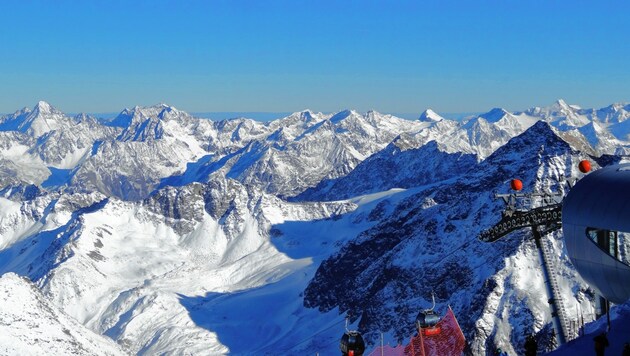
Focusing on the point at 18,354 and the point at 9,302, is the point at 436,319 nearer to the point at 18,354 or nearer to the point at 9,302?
the point at 18,354

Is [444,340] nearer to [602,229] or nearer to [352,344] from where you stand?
[352,344]

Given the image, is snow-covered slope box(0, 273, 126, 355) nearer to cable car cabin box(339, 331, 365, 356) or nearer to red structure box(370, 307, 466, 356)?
red structure box(370, 307, 466, 356)

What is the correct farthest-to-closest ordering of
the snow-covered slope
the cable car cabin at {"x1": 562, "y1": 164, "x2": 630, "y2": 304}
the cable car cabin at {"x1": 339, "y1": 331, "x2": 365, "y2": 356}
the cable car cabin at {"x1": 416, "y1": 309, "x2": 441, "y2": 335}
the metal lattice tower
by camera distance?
the snow-covered slope < the metal lattice tower < the cable car cabin at {"x1": 562, "y1": 164, "x2": 630, "y2": 304} < the cable car cabin at {"x1": 416, "y1": 309, "x2": 441, "y2": 335} < the cable car cabin at {"x1": 339, "y1": 331, "x2": 365, "y2": 356}

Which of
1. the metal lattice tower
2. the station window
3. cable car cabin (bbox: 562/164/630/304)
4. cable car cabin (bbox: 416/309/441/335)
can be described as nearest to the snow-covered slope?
the metal lattice tower

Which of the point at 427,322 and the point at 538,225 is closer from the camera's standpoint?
the point at 427,322

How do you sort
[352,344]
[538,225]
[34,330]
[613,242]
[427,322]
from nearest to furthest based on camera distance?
1. [352,344]
2. [427,322]
3. [613,242]
4. [538,225]
5. [34,330]

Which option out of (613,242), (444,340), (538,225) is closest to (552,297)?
(538,225)

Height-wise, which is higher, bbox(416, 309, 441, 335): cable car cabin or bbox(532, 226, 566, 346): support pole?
bbox(416, 309, 441, 335): cable car cabin
